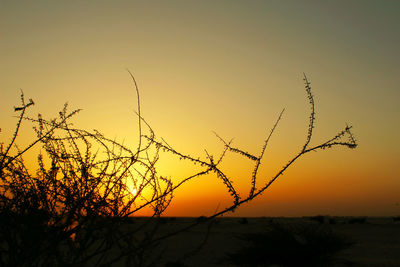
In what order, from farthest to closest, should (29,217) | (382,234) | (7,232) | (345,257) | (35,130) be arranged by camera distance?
(382,234) → (345,257) → (35,130) → (29,217) → (7,232)

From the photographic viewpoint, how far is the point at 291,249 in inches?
320

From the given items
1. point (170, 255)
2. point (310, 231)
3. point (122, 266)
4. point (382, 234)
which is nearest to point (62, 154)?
point (122, 266)

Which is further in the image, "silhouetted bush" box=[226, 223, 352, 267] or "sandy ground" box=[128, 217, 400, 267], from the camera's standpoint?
"sandy ground" box=[128, 217, 400, 267]

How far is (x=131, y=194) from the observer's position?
2.56m

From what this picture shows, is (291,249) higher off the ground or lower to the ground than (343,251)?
higher

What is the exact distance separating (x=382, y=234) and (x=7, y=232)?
13.2m

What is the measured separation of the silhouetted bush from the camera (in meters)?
8.04

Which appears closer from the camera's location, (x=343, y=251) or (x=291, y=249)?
(x=291, y=249)

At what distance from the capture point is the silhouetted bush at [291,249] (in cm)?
804

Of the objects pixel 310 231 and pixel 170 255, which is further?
pixel 170 255

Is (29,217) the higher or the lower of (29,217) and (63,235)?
the higher

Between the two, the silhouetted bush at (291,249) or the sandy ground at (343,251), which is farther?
the sandy ground at (343,251)

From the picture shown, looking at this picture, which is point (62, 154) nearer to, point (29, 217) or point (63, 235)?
point (29, 217)

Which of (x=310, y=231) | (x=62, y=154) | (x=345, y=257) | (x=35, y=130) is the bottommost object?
(x=345, y=257)
